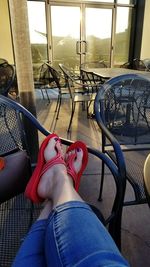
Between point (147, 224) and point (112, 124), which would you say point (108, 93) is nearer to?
point (112, 124)

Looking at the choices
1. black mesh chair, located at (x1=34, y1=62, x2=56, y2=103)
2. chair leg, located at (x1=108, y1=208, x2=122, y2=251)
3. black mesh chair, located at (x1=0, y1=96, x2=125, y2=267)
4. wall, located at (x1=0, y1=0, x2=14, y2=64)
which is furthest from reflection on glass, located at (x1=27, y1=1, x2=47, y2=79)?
chair leg, located at (x1=108, y1=208, x2=122, y2=251)

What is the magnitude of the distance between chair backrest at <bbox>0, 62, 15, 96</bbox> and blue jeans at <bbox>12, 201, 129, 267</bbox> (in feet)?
7.13

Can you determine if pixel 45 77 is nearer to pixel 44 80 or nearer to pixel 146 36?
pixel 44 80

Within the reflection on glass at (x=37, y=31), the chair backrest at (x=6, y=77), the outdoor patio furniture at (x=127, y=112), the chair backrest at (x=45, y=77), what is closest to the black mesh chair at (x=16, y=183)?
the outdoor patio furniture at (x=127, y=112)

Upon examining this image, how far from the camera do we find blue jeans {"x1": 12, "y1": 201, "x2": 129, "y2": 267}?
0.48 m

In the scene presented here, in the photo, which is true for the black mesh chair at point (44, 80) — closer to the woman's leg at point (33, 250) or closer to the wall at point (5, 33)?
the wall at point (5, 33)

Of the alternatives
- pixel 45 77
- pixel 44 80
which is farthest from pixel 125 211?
pixel 45 77

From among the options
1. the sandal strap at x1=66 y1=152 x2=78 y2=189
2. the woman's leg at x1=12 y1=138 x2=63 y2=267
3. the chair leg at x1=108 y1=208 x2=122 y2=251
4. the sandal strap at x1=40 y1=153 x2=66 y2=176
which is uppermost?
the sandal strap at x1=40 y1=153 x2=66 y2=176

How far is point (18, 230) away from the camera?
1030 mm

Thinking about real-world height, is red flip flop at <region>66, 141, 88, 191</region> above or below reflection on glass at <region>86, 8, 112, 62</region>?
below

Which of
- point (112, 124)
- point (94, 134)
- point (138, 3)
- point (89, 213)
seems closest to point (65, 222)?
point (89, 213)

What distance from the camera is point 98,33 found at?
5.99 metres

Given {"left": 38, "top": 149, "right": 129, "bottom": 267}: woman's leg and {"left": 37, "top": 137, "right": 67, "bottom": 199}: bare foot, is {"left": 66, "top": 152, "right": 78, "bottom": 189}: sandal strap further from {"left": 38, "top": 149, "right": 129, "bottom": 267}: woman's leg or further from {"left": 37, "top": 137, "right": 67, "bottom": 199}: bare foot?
{"left": 38, "top": 149, "right": 129, "bottom": 267}: woman's leg

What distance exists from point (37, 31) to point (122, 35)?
241 cm
